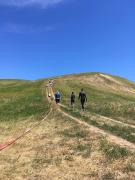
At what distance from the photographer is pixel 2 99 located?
80875 millimetres

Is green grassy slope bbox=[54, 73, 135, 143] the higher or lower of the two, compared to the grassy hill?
higher

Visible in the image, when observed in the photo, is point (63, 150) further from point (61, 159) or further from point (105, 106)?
point (105, 106)

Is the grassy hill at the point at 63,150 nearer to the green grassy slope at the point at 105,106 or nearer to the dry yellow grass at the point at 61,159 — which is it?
the dry yellow grass at the point at 61,159

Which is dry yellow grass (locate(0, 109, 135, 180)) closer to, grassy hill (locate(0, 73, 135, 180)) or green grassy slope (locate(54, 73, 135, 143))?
grassy hill (locate(0, 73, 135, 180))

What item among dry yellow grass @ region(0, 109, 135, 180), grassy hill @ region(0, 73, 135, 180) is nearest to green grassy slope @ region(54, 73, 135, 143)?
grassy hill @ region(0, 73, 135, 180)

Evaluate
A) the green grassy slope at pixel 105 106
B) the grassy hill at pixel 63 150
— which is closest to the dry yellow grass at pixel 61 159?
the grassy hill at pixel 63 150

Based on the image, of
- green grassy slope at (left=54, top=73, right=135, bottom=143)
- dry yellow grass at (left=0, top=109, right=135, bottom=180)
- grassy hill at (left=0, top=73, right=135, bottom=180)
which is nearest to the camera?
dry yellow grass at (left=0, top=109, right=135, bottom=180)

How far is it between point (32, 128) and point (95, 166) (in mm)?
19456

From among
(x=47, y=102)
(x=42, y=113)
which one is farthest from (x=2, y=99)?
(x=42, y=113)

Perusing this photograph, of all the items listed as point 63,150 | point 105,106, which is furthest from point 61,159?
point 105,106

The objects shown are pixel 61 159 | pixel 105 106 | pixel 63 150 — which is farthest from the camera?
pixel 105 106

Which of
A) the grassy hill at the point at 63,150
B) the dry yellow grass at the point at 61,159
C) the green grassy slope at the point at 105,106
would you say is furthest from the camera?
the green grassy slope at the point at 105,106

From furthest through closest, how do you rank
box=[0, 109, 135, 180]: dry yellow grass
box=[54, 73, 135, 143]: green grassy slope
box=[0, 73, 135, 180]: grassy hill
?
box=[54, 73, 135, 143]: green grassy slope, box=[0, 73, 135, 180]: grassy hill, box=[0, 109, 135, 180]: dry yellow grass

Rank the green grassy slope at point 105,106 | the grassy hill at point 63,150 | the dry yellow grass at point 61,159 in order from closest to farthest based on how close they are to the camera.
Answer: the dry yellow grass at point 61,159, the grassy hill at point 63,150, the green grassy slope at point 105,106
